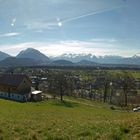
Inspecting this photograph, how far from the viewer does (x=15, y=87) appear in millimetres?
92750

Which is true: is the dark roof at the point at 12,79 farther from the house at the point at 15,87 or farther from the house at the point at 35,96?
the house at the point at 35,96

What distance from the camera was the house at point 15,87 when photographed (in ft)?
301

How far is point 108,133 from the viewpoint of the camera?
11.6m

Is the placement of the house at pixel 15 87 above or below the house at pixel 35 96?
above

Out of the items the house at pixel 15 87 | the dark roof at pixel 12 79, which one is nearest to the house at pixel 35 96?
the house at pixel 15 87

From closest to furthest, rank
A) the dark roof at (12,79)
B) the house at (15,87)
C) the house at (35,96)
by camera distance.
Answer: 1. the house at (35,96)
2. the house at (15,87)
3. the dark roof at (12,79)

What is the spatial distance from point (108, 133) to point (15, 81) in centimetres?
8639

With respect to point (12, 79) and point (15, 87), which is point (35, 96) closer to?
point (15, 87)

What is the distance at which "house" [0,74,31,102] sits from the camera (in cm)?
9175

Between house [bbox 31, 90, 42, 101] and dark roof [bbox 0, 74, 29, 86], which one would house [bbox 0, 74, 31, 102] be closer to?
dark roof [bbox 0, 74, 29, 86]

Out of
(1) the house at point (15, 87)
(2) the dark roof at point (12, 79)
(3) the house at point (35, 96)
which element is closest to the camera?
(3) the house at point (35, 96)

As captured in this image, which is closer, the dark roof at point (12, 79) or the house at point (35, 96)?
the house at point (35, 96)

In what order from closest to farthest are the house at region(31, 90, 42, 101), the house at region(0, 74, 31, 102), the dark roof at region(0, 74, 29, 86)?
the house at region(31, 90, 42, 101)
the house at region(0, 74, 31, 102)
the dark roof at region(0, 74, 29, 86)

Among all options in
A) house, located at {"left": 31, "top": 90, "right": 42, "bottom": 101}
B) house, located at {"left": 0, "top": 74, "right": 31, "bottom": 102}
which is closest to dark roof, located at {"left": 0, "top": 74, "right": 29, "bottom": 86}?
house, located at {"left": 0, "top": 74, "right": 31, "bottom": 102}
